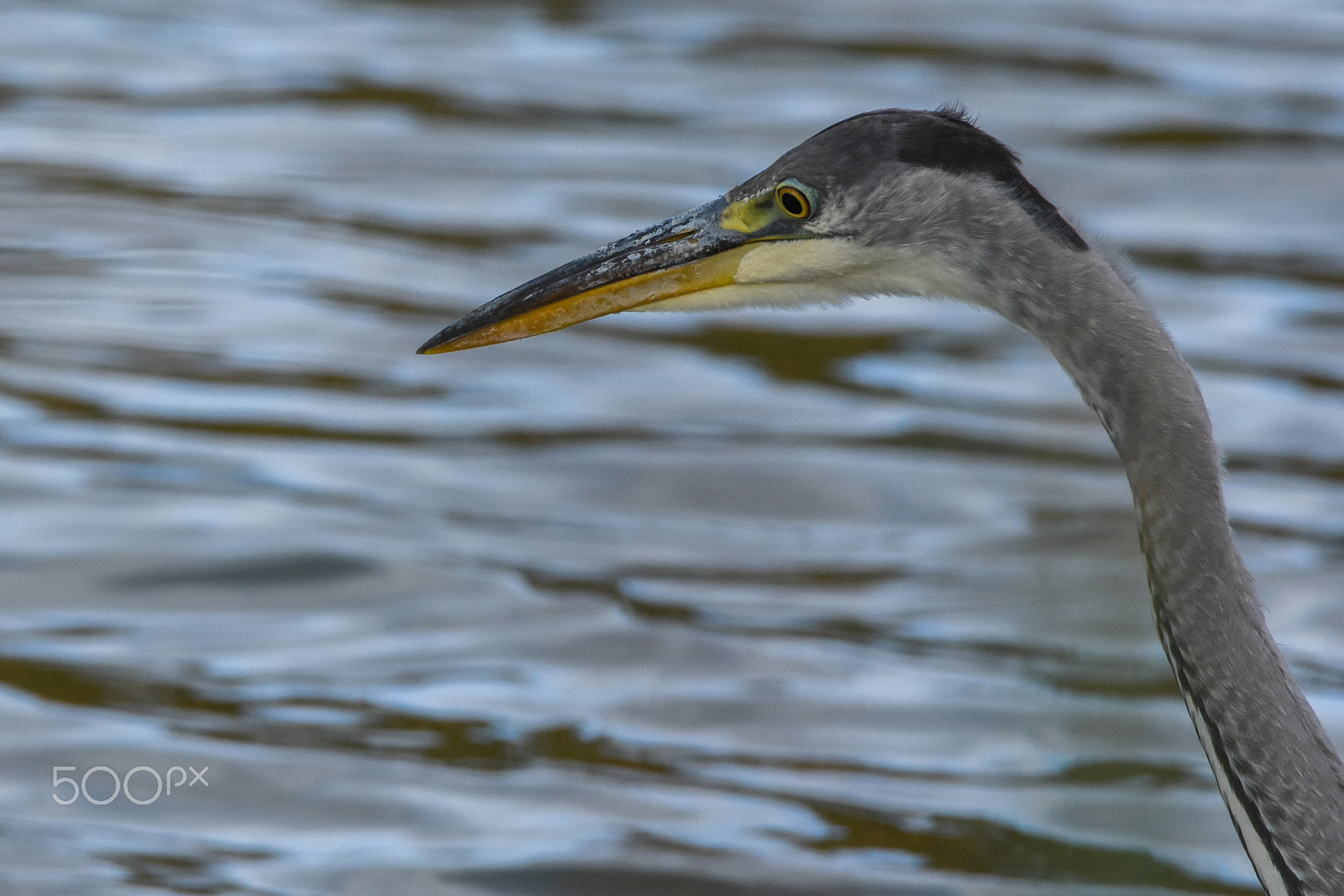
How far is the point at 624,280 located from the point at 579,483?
2.56 metres

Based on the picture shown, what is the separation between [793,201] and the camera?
3.66 m

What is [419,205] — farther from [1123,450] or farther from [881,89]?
[1123,450]

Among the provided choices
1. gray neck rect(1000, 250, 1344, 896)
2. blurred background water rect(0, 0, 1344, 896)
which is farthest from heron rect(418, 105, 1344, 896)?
blurred background water rect(0, 0, 1344, 896)

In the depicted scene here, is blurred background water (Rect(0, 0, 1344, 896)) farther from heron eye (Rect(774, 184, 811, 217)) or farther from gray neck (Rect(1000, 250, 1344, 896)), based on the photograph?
heron eye (Rect(774, 184, 811, 217))

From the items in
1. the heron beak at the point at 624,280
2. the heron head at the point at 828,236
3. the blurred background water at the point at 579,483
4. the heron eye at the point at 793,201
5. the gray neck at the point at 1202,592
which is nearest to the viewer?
the gray neck at the point at 1202,592

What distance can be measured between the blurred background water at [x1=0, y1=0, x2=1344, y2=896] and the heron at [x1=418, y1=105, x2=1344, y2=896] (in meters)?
0.23

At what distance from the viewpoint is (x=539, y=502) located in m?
6.12

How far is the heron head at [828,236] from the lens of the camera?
342 centimetres

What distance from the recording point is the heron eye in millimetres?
3646

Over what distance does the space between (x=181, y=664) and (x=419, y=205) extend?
362 centimetres

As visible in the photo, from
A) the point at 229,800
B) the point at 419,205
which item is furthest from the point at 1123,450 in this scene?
the point at 419,205

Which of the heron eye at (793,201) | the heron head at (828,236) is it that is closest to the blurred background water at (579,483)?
the heron head at (828,236)

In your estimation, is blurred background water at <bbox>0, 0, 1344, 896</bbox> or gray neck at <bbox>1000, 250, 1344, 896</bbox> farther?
blurred background water at <bbox>0, 0, 1344, 896</bbox>

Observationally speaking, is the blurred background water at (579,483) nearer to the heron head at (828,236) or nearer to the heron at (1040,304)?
the heron at (1040,304)
